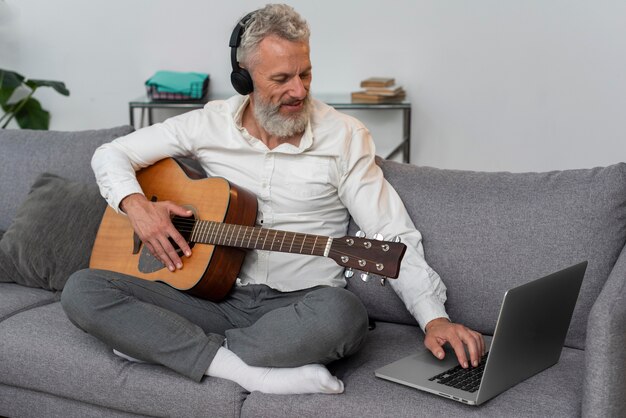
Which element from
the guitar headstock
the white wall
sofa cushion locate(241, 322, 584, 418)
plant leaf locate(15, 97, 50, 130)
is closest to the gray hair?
the guitar headstock

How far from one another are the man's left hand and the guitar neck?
0.30 metres

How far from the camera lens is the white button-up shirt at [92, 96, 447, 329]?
219 cm

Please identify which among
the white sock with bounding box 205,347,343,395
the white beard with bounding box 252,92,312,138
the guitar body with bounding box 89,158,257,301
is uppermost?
the white beard with bounding box 252,92,312,138

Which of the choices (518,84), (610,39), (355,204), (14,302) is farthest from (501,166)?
(14,302)

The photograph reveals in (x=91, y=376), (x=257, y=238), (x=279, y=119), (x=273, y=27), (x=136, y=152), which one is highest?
(x=273, y=27)

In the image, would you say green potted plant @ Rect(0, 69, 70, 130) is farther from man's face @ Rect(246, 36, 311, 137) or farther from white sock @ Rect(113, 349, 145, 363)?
white sock @ Rect(113, 349, 145, 363)

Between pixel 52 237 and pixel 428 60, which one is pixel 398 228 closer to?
pixel 52 237

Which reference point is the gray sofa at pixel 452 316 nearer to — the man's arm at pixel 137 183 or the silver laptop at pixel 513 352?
the silver laptop at pixel 513 352

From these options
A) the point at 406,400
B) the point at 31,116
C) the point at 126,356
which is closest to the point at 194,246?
the point at 126,356

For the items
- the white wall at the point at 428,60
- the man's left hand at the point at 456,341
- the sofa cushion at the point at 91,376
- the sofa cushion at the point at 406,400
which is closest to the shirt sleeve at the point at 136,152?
the sofa cushion at the point at 91,376

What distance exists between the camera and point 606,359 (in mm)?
1626

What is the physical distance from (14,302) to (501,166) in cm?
242

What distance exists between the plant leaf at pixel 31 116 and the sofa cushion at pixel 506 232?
2787 millimetres

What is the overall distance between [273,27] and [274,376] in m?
0.88
